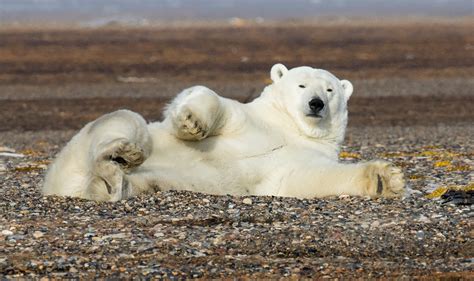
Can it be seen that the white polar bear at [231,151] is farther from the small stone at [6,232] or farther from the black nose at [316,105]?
the small stone at [6,232]

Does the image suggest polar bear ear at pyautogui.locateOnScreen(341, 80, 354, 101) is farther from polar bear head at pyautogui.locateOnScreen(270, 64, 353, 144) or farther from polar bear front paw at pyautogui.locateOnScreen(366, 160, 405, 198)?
polar bear front paw at pyautogui.locateOnScreen(366, 160, 405, 198)

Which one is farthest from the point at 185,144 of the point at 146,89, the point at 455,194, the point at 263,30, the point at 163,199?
the point at 263,30

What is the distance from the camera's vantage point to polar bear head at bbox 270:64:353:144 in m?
7.54

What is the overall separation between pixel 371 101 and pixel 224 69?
7098mm

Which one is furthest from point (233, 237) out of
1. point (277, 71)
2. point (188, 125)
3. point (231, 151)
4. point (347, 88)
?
point (347, 88)

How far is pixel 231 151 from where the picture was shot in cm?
731

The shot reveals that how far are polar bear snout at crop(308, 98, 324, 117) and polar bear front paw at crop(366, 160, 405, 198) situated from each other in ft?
2.69

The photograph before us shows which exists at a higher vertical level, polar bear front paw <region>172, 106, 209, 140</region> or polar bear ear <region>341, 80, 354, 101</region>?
polar bear ear <region>341, 80, 354, 101</region>

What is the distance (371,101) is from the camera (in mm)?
20516

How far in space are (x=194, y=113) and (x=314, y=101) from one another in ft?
3.49

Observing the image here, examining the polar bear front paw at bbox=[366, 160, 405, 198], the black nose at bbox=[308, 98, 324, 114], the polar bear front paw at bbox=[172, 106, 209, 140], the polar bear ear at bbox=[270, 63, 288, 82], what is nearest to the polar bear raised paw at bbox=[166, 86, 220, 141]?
the polar bear front paw at bbox=[172, 106, 209, 140]

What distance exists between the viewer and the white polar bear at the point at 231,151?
22.1 ft

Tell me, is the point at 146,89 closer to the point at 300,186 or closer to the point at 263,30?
the point at 300,186

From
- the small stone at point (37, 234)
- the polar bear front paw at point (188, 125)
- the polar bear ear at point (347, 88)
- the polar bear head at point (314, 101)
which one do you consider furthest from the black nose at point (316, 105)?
the small stone at point (37, 234)
